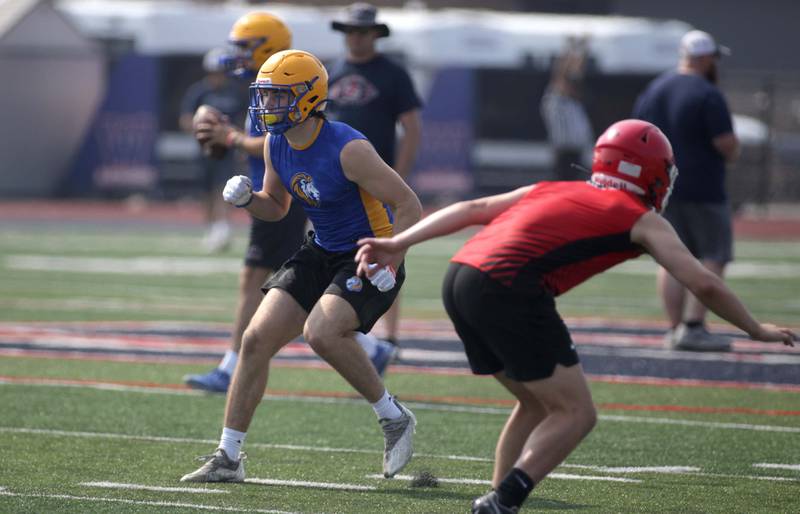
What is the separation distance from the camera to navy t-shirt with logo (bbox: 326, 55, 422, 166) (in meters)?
10.7

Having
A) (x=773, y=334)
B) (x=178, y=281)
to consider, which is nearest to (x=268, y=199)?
(x=773, y=334)

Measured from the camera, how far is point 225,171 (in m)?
23.3

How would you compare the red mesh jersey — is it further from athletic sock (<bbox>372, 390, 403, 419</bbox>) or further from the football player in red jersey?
athletic sock (<bbox>372, 390, 403, 419</bbox>)

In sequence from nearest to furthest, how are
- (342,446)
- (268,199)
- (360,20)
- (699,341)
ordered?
1. (268,199)
2. (342,446)
3. (360,20)
4. (699,341)

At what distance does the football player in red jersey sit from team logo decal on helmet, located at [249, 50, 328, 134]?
1274 millimetres

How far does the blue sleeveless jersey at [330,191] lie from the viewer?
7.18 m

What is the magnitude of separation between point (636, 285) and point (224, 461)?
11461mm

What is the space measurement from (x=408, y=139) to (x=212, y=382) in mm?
2418

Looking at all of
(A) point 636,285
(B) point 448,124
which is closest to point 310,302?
(A) point 636,285

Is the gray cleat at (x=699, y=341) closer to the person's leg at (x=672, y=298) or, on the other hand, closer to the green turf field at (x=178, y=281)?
the person's leg at (x=672, y=298)

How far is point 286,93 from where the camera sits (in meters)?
7.05

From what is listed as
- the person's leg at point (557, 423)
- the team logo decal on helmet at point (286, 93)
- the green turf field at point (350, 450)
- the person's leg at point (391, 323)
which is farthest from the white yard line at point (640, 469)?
the person's leg at point (391, 323)

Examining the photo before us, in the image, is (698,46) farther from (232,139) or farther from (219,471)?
(219,471)

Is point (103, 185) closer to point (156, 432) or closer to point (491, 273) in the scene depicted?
point (156, 432)
